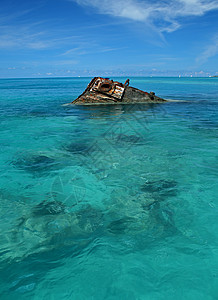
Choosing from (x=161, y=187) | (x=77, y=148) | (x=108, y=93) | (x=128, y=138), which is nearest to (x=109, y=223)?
(x=161, y=187)

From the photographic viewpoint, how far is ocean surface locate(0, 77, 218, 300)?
2.85 metres

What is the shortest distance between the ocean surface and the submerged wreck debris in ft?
42.7

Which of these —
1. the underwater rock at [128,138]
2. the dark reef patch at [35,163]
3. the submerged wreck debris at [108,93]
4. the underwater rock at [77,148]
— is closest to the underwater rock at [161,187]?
the dark reef patch at [35,163]

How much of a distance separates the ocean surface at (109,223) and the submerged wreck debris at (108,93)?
13008 millimetres

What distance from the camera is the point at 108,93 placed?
20.4 meters

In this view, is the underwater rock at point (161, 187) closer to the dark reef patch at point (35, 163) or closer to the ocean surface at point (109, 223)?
the ocean surface at point (109, 223)

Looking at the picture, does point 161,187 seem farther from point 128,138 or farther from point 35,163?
point 128,138

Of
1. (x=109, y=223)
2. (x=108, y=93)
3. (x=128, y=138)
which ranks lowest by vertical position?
(x=109, y=223)

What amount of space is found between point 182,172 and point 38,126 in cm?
922

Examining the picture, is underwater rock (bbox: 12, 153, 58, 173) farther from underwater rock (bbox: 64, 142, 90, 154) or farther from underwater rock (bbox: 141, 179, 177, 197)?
underwater rock (bbox: 141, 179, 177, 197)

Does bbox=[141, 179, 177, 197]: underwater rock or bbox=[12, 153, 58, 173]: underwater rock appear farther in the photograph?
bbox=[12, 153, 58, 173]: underwater rock

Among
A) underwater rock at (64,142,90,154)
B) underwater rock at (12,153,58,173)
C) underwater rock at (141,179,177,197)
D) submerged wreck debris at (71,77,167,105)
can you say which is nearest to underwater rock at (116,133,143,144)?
underwater rock at (64,142,90,154)

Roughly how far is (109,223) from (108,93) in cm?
1771

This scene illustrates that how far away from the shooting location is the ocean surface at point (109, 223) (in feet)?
9.35
